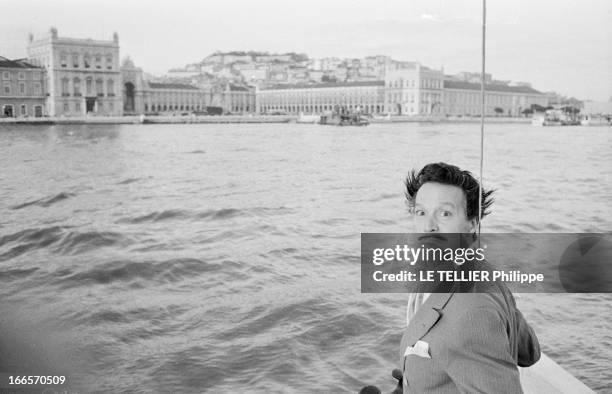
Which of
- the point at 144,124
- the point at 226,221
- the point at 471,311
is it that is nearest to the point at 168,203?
the point at 226,221

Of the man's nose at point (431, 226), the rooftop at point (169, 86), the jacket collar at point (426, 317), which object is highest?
the rooftop at point (169, 86)

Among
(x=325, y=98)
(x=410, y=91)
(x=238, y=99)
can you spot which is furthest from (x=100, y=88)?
(x=325, y=98)

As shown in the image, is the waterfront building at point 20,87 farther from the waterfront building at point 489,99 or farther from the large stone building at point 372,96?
the large stone building at point 372,96

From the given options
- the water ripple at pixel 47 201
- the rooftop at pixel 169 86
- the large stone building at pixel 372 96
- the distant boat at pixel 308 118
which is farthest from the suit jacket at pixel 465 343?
the distant boat at pixel 308 118

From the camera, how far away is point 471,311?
40 centimetres

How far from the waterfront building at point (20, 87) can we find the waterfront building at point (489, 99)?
5755mm

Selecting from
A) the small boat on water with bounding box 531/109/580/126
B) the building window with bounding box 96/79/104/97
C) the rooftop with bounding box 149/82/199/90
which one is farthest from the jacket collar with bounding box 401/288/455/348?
the small boat on water with bounding box 531/109/580/126

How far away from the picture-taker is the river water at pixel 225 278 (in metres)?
1.58

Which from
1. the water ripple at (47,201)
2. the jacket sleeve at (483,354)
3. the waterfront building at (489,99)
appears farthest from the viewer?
the waterfront building at (489,99)

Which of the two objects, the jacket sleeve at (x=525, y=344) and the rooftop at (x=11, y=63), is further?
the rooftop at (x=11, y=63)

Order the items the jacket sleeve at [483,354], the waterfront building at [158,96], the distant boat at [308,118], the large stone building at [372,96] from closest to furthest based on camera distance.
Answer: the jacket sleeve at [483,354] → the waterfront building at [158,96] → the large stone building at [372,96] → the distant boat at [308,118]

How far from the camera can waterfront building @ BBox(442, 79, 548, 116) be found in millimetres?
11309

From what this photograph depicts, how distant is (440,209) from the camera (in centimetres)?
49

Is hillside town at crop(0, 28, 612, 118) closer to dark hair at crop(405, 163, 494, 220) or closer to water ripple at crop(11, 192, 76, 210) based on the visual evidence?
water ripple at crop(11, 192, 76, 210)
